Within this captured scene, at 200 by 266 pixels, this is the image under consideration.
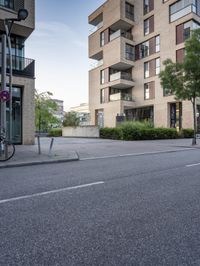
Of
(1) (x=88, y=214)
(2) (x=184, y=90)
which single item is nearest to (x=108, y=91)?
(2) (x=184, y=90)

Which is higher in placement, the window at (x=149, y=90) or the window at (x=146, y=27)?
the window at (x=146, y=27)

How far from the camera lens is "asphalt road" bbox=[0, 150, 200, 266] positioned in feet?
8.52

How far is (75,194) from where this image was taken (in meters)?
4.98

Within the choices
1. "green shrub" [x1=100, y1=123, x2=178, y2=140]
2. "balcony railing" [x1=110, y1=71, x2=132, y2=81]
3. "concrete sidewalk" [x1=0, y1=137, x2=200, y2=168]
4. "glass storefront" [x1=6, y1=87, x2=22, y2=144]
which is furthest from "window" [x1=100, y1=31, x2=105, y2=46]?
"concrete sidewalk" [x1=0, y1=137, x2=200, y2=168]

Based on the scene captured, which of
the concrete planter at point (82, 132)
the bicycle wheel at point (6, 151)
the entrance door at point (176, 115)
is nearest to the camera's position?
the bicycle wheel at point (6, 151)

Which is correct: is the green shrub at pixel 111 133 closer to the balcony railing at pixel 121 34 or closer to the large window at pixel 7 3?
the large window at pixel 7 3

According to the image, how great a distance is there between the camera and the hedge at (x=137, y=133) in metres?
24.5

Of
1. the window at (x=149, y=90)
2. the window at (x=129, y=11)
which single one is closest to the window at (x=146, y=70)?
the window at (x=149, y=90)

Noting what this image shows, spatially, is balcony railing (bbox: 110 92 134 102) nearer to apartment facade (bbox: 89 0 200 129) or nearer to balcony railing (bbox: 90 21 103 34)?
apartment facade (bbox: 89 0 200 129)

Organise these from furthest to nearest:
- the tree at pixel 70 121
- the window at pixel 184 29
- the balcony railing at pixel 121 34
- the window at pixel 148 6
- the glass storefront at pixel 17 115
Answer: the tree at pixel 70 121, the balcony railing at pixel 121 34, the window at pixel 148 6, the window at pixel 184 29, the glass storefront at pixel 17 115

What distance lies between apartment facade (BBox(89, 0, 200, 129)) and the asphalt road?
28.1 m

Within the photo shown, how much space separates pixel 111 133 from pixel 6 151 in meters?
18.4

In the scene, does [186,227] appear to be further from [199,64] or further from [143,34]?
[143,34]

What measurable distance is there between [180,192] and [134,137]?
1942cm
